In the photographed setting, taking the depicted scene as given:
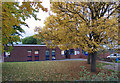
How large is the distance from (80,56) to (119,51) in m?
15.5

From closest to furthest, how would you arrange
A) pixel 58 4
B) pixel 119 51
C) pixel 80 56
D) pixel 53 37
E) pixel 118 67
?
pixel 119 51 → pixel 58 4 → pixel 118 67 → pixel 53 37 → pixel 80 56

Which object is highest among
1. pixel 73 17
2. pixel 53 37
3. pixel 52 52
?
pixel 73 17

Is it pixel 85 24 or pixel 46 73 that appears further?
pixel 46 73

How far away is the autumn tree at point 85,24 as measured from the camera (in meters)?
5.13

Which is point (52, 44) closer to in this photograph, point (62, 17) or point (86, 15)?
point (62, 17)

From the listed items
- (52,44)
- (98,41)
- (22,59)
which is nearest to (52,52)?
(22,59)

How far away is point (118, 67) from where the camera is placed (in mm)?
6605

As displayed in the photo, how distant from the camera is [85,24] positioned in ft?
17.7

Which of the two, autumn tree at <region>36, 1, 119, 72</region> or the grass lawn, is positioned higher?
autumn tree at <region>36, 1, 119, 72</region>

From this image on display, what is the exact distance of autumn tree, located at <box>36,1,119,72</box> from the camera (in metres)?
5.13

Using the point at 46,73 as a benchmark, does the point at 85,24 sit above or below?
above

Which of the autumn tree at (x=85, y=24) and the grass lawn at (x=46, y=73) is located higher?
the autumn tree at (x=85, y=24)

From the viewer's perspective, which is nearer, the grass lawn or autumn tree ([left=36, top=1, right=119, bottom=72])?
the grass lawn

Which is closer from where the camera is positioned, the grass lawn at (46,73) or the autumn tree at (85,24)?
the grass lawn at (46,73)
